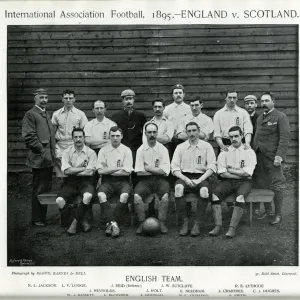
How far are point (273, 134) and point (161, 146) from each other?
87 cm

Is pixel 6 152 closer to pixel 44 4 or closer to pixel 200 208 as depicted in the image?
pixel 44 4

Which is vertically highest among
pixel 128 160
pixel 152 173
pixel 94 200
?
pixel 128 160

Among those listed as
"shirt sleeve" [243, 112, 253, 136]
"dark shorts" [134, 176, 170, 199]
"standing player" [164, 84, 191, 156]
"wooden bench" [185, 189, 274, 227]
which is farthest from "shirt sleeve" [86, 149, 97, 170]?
"shirt sleeve" [243, 112, 253, 136]

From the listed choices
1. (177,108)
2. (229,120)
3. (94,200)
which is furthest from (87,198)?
(229,120)

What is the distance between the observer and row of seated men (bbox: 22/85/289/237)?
479cm

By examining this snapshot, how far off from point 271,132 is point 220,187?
58 centimetres

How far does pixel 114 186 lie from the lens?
481 cm

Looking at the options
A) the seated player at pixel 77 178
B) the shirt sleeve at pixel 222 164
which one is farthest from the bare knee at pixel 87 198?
the shirt sleeve at pixel 222 164

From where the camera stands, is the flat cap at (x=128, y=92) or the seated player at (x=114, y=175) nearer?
the seated player at (x=114, y=175)

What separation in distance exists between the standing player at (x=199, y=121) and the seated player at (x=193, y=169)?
0.04 m

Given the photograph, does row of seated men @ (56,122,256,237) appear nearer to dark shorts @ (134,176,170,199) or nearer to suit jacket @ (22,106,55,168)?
dark shorts @ (134,176,170,199)

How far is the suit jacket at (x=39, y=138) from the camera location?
4.84 m

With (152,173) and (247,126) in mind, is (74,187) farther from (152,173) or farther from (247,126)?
(247,126)

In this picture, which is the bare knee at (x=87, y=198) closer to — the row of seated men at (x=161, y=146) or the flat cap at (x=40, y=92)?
the row of seated men at (x=161, y=146)
